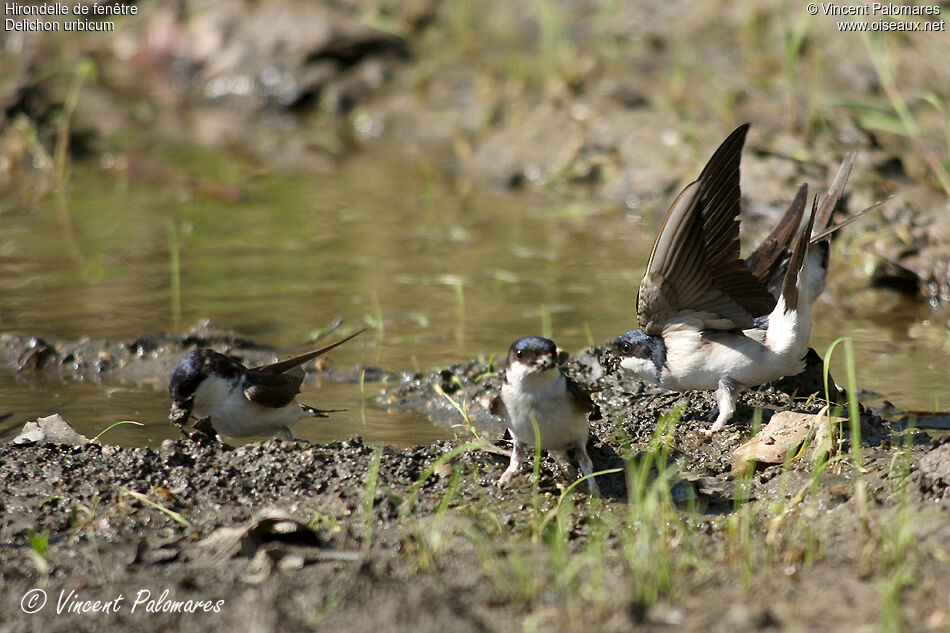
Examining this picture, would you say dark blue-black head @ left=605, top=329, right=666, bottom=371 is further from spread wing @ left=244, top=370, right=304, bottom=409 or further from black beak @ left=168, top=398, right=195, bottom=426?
black beak @ left=168, top=398, right=195, bottom=426

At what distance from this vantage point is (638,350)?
15.5 ft

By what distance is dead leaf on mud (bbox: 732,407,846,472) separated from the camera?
3.95 m

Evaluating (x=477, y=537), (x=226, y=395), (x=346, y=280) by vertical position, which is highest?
(x=346, y=280)

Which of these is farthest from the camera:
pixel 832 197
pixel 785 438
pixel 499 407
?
pixel 832 197

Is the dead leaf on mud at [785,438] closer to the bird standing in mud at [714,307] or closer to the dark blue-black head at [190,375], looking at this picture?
the bird standing in mud at [714,307]

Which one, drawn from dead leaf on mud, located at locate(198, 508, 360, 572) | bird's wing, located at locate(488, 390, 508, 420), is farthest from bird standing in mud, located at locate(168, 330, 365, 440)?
dead leaf on mud, located at locate(198, 508, 360, 572)

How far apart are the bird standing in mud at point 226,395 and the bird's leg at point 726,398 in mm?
1558

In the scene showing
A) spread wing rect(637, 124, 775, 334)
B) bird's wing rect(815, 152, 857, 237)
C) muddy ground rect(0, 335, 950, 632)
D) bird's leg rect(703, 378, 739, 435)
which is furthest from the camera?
bird's wing rect(815, 152, 857, 237)

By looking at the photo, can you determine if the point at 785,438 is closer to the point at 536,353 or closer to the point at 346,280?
the point at 536,353

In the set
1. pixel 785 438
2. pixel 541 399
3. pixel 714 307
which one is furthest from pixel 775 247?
pixel 541 399

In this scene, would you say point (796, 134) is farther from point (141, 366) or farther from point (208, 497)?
point (208, 497)

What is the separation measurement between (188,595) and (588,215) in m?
6.22

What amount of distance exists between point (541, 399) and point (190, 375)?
4.82 ft

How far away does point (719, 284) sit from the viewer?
15.2ft
